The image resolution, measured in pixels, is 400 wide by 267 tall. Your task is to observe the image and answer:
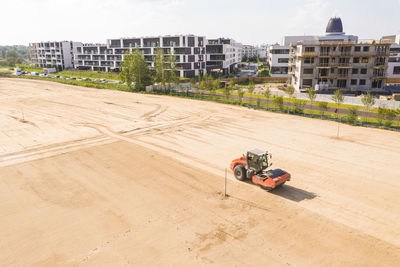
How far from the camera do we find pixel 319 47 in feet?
232

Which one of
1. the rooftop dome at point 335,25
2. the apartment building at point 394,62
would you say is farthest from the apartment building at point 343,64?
the rooftop dome at point 335,25

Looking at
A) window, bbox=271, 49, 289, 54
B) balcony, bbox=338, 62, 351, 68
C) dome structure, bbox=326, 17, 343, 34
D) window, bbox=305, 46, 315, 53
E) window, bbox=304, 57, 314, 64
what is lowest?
balcony, bbox=338, 62, 351, 68

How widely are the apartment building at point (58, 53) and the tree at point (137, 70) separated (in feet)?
261

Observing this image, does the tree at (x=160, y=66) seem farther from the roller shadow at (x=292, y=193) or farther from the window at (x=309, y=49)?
the roller shadow at (x=292, y=193)

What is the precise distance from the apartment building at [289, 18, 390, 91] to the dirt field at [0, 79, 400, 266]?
36.6 meters

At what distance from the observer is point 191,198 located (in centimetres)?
2027

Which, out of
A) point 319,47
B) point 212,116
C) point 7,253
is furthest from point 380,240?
point 319,47

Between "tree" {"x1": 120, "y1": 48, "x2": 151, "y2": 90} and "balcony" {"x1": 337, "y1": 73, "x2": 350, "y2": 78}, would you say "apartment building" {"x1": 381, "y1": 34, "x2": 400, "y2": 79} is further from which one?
"tree" {"x1": 120, "y1": 48, "x2": 151, "y2": 90}

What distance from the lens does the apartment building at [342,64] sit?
6881cm

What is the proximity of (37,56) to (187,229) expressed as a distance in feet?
583

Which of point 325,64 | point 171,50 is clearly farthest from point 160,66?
point 325,64

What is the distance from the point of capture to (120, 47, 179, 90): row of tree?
73319 mm

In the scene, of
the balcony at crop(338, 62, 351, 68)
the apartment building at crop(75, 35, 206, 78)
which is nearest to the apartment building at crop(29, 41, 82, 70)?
the apartment building at crop(75, 35, 206, 78)

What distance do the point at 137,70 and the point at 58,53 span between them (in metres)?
95.5
